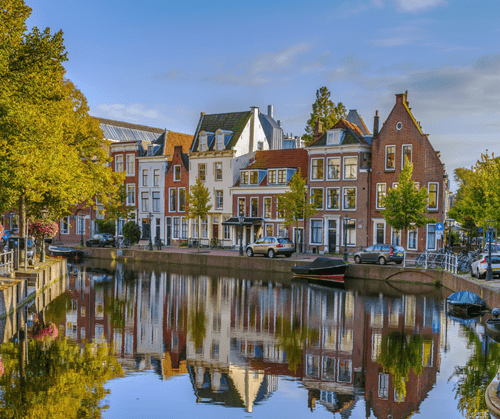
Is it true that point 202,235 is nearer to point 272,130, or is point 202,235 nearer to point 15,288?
point 272,130

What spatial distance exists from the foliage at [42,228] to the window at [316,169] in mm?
26160

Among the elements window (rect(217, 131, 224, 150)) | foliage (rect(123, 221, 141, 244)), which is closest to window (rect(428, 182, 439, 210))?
window (rect(217, 131, 224, 150))

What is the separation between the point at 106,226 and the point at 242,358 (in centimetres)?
5128

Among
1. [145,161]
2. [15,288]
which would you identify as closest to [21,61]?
[15,288]

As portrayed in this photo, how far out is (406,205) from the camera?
148ft

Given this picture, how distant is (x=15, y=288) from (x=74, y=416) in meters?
13.1

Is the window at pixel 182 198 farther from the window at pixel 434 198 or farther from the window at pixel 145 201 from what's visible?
the window at pixel 434 198

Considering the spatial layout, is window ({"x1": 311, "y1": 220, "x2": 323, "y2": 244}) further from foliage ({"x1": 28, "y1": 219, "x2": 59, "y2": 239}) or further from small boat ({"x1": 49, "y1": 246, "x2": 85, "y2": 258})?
foliage ({"x1": 28, "y1": 219, "x2": 59, "y2": 239})

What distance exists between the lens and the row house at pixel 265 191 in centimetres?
5838

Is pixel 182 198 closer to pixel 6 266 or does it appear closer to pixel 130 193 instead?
pixel 130 193

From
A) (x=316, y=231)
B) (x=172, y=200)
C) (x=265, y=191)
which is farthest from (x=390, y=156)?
(x=172, y=200)

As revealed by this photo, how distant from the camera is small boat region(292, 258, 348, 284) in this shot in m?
42.5

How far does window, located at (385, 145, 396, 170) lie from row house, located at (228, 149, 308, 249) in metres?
8.51

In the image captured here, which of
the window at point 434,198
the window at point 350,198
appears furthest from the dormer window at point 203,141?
the window at point 434,198
